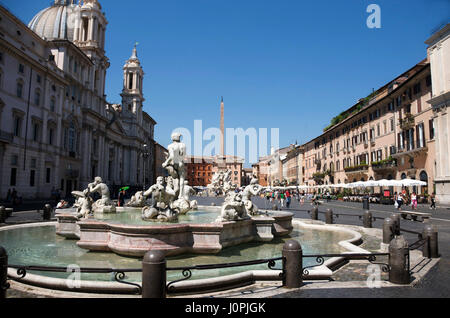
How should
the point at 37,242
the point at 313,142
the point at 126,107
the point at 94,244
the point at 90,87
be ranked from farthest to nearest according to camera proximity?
the point at 126,107 < the point at 313,142 < the point at 90,87 < the point at 37,242 < the point at 94,244

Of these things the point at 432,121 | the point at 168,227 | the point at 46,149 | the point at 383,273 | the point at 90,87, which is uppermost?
the point at 90,87

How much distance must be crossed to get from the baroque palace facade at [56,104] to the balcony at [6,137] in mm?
93

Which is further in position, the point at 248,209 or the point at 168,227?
the point at 248,209

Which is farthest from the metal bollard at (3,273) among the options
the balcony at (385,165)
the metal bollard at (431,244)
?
the balcony at (385,165)

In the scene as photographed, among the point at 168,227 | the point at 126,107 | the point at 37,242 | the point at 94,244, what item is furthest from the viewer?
the point at 126,107

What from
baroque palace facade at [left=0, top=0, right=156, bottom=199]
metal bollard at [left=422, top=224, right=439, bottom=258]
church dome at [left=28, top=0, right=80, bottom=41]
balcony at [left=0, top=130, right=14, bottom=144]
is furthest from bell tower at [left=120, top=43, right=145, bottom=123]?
metal bollard at [left=422, top=224, right=439, bottom=258]

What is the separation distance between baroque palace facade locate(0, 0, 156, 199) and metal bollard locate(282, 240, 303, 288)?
26.4 meters

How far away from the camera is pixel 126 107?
74750 millimetres

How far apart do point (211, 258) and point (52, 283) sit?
3161 millimetres

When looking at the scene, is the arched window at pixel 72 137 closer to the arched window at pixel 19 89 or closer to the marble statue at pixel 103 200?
the arched window at pixel 19 89

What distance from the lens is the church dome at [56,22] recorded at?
1874 inches

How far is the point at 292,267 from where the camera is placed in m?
4.97
